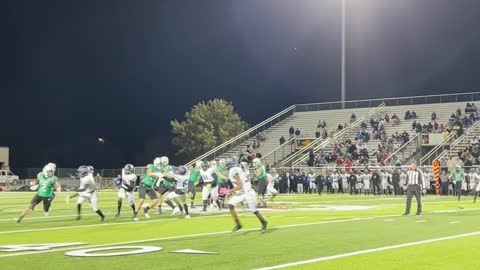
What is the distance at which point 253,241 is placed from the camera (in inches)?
526

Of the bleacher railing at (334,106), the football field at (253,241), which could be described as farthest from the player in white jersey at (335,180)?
the football field at (253,241)

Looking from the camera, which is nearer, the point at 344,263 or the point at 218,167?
the point at 344,263

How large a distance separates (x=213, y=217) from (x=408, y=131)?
32897 mm

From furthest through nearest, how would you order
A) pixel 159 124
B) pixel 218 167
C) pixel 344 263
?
pixel 159 124, pixel 218 167, pixel 344 263

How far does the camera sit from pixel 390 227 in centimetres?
1638

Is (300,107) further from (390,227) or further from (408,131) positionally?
(390,227)

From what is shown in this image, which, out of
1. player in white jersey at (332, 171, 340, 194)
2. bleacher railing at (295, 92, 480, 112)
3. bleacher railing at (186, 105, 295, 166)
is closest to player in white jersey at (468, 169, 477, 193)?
player in white jersey at (332, 171, 340, 194)

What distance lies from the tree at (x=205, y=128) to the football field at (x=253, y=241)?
4507cm

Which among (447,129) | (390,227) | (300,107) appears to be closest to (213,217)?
(390,227)

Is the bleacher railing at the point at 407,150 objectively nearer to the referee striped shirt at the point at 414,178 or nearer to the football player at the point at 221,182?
the football player at the point at 221,182

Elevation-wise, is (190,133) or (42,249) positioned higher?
(190,133)

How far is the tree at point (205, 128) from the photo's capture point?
66.0m

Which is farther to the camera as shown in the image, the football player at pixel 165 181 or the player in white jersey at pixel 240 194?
the football player at pixel 165 181

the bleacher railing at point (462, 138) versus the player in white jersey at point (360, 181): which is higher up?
the bleacher railing at point (462, 138)
